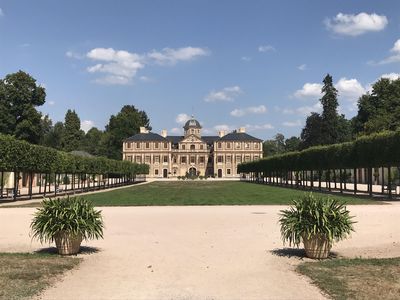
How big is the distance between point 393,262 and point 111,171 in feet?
204

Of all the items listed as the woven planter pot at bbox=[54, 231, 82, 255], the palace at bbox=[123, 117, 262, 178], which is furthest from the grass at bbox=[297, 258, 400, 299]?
the palace at bbox=[123, 117, 262, 178]

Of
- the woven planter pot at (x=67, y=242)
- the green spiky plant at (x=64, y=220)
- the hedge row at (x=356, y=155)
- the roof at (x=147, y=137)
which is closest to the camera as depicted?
the green spiky plant at (x=64, y=220)

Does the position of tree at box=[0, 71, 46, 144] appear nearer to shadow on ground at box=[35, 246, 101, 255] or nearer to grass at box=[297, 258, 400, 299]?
shadow on ground at box=[35, 246, 101, 255]

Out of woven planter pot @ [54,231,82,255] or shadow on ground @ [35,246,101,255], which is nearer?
woven planter pot @ [54,231,82,255]

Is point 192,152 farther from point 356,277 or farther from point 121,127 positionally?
point 356,277

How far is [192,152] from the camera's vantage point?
511 ft

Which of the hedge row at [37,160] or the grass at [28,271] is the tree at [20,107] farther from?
the grass at [28,271]

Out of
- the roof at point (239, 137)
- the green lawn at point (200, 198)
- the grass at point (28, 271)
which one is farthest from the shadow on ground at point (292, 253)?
the roof at point (239, 137)

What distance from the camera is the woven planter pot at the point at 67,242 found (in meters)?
11.2

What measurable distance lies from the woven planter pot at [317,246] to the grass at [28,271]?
5.14 meters

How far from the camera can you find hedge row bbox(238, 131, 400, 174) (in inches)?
1430

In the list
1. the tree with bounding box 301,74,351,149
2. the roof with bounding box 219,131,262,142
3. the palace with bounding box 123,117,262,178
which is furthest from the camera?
the roof with bounding box 219,131,262,142

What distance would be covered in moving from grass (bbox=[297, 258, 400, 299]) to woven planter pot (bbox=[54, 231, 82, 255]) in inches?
202

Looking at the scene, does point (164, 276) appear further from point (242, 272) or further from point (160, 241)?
point (160, 241)
